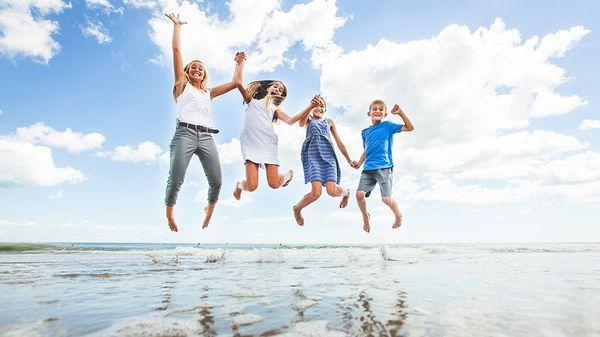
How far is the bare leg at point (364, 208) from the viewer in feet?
26.3

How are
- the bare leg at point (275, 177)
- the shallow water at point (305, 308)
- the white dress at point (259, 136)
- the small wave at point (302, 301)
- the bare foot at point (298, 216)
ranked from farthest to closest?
the bare foot at point (298, 216) → the bare leg at point (275, 177) → the white dress at point (259, 136) → the small wave at point (302, 301) → the shallow water at point (305, 308)

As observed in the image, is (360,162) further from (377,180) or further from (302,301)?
(302,301)

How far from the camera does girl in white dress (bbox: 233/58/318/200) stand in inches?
269

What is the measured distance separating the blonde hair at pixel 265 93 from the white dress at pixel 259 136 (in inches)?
3.7

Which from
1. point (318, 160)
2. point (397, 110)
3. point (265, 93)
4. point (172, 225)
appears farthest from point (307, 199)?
point (172, 225)

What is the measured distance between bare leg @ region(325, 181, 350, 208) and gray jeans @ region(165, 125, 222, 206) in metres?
2.27

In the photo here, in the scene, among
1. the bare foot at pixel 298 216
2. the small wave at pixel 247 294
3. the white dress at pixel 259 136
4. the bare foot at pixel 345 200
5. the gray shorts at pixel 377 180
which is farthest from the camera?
the bare foot at pixel 345 200

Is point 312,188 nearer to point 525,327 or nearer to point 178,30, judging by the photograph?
point 178,30

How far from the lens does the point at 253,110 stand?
7.05m

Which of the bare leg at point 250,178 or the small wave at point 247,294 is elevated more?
the bare leg at point 250,178

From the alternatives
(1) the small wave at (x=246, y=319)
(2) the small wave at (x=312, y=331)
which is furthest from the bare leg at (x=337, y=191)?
(2) the small wave at (x=312, y=331)

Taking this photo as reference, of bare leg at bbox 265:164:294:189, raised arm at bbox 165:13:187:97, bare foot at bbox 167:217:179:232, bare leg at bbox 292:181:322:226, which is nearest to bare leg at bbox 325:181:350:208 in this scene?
bare leg at bbox 292:181:322:226

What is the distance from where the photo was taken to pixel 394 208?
7.85 meters

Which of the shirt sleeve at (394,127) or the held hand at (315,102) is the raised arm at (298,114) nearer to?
the held hand at (315,102)
